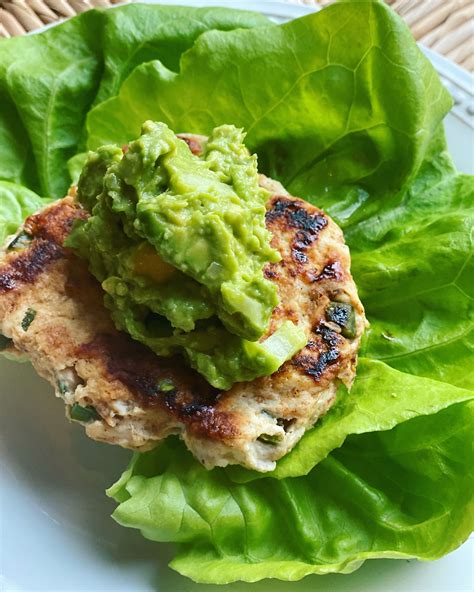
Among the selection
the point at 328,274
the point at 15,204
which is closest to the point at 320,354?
the point at 328,274

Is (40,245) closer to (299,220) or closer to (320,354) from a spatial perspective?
(299,220)

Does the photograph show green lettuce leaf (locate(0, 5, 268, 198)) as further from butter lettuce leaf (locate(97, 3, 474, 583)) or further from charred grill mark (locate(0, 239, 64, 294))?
charred grill mark (locate(0, 239, 64, 294))

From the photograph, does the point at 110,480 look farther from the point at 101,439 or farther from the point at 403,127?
the point at 403,127

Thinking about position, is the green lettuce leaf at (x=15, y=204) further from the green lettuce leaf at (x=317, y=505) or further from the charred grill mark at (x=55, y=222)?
the green lettuce leaf at (x=317, y=505)

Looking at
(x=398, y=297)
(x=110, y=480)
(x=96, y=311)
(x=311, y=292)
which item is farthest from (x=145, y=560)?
(x=398, y=297)

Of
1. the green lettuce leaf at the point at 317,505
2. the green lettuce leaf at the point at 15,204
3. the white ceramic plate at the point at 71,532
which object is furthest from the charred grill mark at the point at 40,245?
the green lettuce leaf at the point at 317,505
